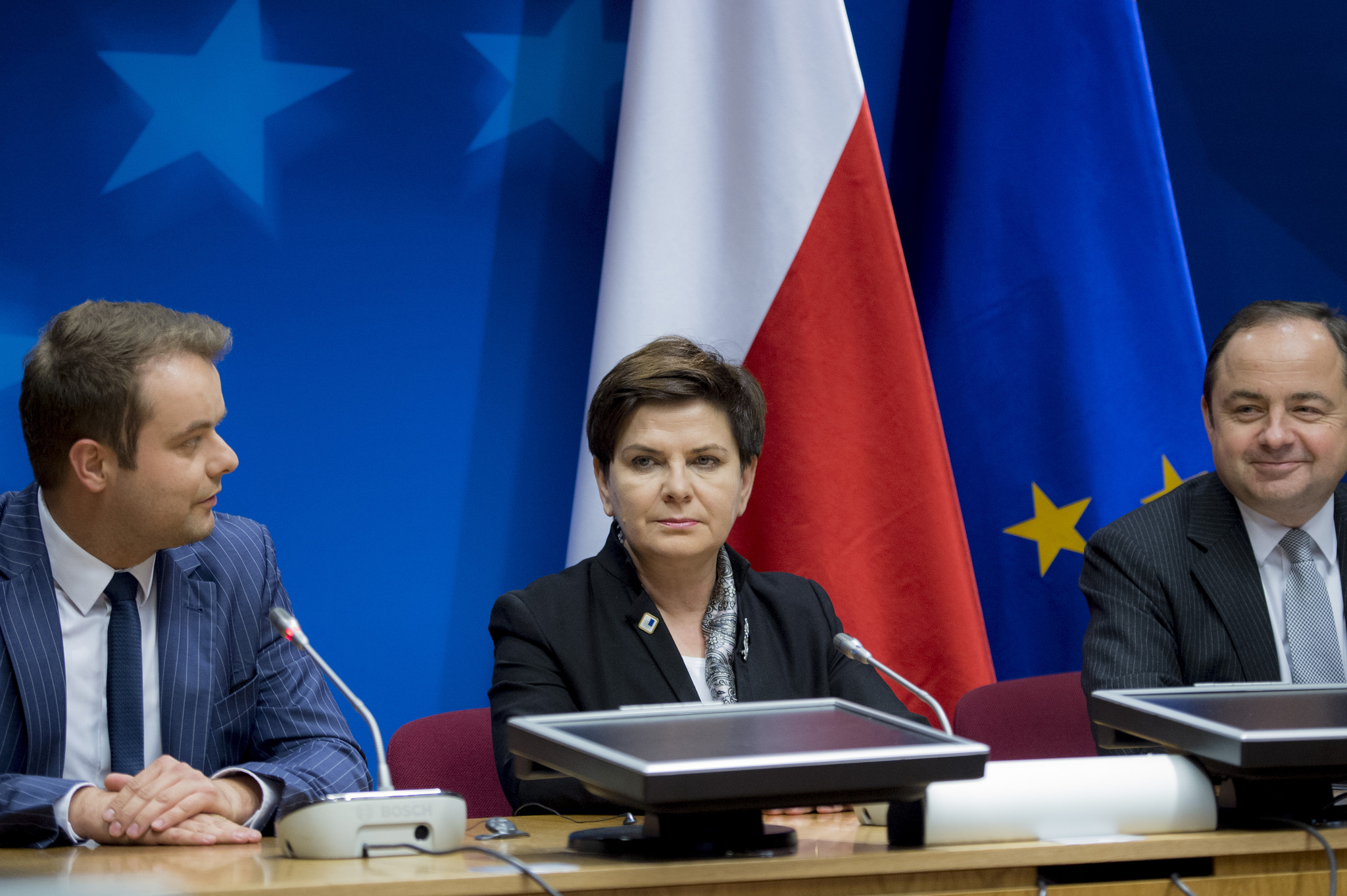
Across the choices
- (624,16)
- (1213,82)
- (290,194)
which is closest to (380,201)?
(290,194)

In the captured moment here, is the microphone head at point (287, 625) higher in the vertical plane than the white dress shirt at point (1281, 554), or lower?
lower

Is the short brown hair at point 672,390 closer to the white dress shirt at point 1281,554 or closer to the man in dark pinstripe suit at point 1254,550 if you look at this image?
the man in dark pinstripe suit at point 1254,550

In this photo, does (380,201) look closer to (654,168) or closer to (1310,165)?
(654,168)

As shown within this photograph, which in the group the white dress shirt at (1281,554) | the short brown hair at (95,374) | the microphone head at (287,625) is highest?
the short brown hair at (95,374)

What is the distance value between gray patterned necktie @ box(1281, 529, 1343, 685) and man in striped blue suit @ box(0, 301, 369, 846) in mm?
1568

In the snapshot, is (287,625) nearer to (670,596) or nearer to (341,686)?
(341,686)

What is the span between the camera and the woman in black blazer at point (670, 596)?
6.77ft

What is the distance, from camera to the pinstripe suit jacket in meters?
1.77

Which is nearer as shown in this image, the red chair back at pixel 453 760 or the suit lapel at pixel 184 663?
the suit lapel at pixel 184 663

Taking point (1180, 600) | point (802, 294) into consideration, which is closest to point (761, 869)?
point (1180, 600)

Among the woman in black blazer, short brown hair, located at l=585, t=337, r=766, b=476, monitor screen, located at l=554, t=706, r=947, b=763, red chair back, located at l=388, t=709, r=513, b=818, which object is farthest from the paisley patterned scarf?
monitor screen, located at l=554, t=706, r=947, b=763

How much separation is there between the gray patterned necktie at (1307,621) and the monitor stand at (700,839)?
1247 mm

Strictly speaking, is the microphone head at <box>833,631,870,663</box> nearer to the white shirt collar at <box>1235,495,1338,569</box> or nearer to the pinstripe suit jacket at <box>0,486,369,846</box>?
the pinstripe suit jacket at <box>0,486,369,846</box>

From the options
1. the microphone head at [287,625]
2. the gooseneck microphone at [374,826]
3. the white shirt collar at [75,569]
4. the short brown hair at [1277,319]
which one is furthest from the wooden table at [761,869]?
the short brown hair at [1277,319]
